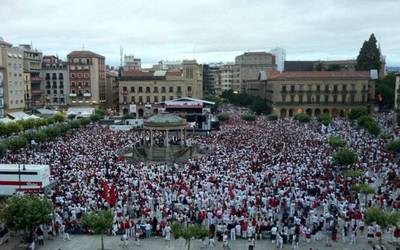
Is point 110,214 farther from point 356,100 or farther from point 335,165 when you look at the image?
point 356,100

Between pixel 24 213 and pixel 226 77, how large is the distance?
165703 millimetres

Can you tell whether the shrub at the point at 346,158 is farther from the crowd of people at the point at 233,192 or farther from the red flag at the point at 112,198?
the red flag at the point at 112,198

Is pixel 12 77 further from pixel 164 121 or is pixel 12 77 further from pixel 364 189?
pixel 364 189

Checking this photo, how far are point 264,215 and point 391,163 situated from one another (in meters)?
18.5

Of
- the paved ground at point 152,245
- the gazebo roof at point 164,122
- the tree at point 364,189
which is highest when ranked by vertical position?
the gazebo roof at point 164,122

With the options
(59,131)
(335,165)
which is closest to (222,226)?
(335,165)

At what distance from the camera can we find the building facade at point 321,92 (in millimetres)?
94375

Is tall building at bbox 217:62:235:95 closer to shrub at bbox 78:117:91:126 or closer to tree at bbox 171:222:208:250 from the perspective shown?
shrub at bbox 78:117:91:126

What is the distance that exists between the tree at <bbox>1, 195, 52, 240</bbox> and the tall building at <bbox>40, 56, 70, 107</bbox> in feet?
299

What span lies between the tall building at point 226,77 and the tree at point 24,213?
15785 cm

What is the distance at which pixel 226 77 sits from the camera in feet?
605

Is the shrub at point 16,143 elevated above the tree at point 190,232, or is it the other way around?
the shrub at point 16,143

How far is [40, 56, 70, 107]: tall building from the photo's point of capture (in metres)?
110

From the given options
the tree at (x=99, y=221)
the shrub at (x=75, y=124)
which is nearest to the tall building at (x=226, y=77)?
the shrub at (x=75, y=124)
